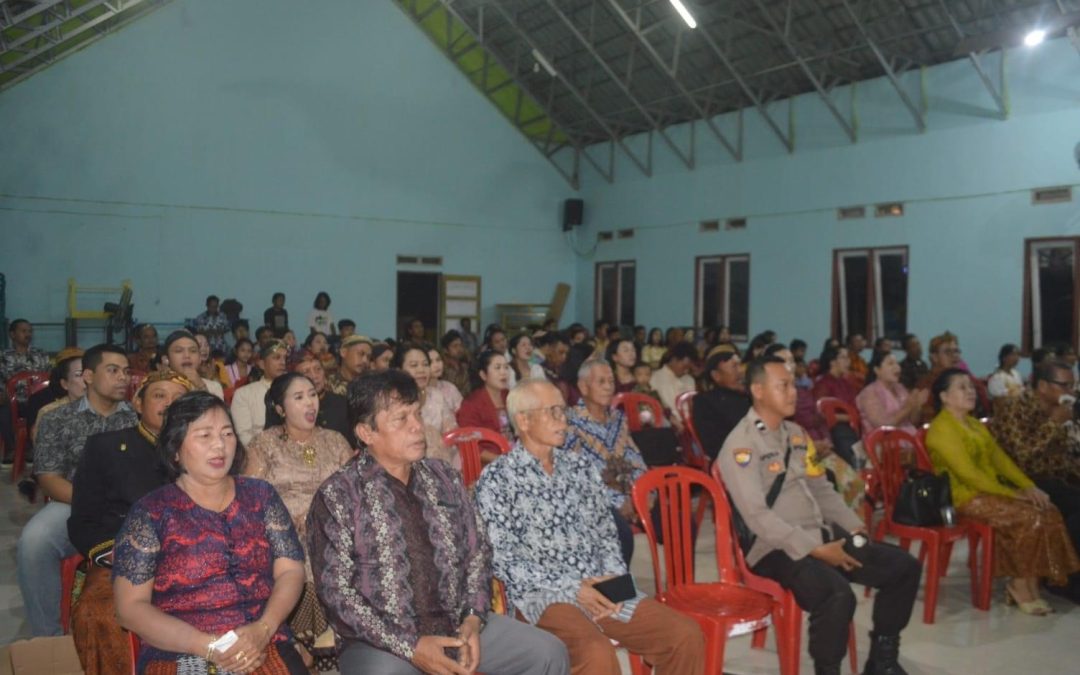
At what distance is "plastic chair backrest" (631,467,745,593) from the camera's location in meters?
2.87

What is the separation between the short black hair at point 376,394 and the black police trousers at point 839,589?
1446 mm

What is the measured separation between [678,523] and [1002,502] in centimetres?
Answer: 181

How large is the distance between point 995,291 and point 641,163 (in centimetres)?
603

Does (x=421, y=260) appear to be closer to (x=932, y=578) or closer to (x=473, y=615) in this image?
(x=932, y=578)

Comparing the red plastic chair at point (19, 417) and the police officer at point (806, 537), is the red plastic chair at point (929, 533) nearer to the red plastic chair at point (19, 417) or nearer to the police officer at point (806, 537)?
the police officer at point (806, 537)

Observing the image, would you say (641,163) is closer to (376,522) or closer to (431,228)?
(431,228)

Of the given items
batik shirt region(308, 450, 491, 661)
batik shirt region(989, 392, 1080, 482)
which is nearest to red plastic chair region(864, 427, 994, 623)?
batik shirt region(989, 392, 1080, 482)

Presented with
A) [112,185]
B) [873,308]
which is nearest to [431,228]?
[112,185]

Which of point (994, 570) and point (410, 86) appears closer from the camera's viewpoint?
point (994, 570)

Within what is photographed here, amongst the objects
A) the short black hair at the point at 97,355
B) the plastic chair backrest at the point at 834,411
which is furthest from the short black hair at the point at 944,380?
the short black hair at the point at 97,355

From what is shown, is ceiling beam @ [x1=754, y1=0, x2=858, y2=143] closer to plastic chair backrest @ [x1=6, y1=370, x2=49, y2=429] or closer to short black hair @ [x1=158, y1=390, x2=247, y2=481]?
plastic chair backrest @ [x1=6, y1=370, x2=49, y2=429]

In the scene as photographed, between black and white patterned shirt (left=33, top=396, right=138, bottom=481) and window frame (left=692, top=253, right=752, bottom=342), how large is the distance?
9.89 meters

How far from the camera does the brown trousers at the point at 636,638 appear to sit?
2273 mm

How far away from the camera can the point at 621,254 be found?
14195 millimetres
